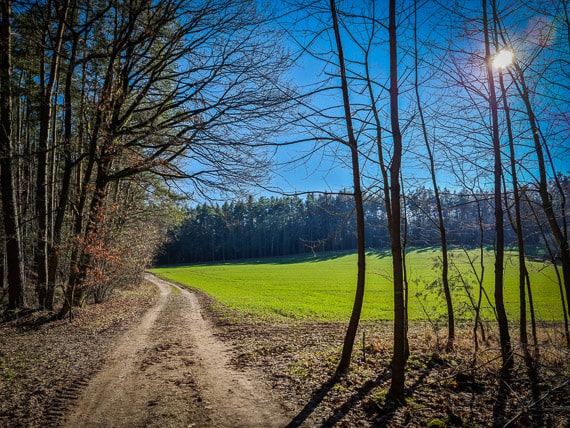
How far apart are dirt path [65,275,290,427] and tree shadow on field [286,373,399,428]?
283 mm

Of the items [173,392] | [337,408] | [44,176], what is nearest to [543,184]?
[337,408]

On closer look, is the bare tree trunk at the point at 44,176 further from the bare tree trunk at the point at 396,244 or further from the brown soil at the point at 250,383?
the bare tree trunk at the point at 396,244

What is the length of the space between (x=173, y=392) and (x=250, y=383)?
1363mm

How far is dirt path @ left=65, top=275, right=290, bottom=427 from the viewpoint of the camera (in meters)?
4.50

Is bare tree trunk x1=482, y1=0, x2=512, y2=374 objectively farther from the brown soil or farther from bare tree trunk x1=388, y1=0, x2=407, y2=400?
bare tree trunk x1=388, y1=0, x2=407, y2=400

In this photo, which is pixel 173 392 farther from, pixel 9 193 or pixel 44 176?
pixel 9 193

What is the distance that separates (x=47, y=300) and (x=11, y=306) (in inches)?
43.5

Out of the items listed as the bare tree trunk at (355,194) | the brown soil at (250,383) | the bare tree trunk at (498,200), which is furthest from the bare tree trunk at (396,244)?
the bare tree trunk at (498,200)

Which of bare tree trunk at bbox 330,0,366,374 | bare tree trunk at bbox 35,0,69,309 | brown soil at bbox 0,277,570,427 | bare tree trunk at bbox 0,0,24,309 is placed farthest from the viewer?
bare tree trunk at bbox 35,0,69,309

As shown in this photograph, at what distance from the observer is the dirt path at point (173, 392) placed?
4.50m

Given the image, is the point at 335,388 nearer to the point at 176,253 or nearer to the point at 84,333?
the point at 84,333

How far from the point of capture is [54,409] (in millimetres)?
4840

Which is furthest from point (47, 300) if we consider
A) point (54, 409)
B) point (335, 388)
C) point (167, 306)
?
point (335, 388)

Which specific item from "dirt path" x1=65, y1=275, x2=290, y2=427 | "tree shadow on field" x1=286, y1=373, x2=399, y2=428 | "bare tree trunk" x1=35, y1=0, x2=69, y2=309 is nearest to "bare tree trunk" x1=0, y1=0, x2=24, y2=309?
"bare tree trunk" x1=35, y1=0, x2=69, y2=309
